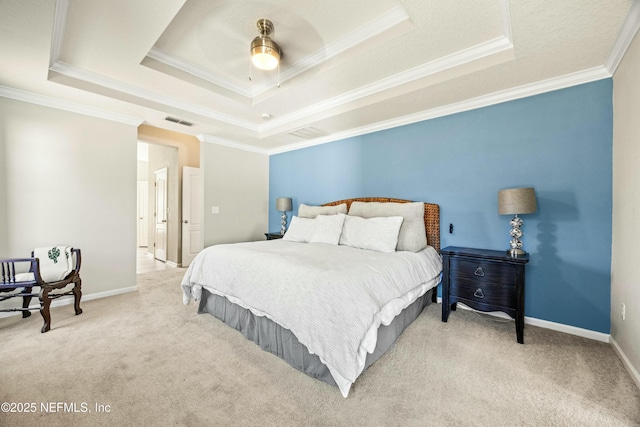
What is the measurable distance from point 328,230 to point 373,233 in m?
0.62

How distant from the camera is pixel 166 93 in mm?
3150

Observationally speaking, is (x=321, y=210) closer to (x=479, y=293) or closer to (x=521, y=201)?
(x=479, y=293)

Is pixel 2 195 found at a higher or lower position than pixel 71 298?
higher

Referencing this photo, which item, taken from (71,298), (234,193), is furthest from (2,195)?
(234,193)

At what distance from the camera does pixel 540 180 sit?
2.62 metres

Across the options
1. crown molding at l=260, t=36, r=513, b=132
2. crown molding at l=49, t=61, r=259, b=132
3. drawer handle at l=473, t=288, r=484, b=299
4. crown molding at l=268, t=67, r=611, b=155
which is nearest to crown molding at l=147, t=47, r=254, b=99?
crown molding at l=49, t=61, r=259, b=132

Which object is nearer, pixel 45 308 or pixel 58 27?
pixel 58 27

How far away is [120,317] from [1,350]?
31.9 inches

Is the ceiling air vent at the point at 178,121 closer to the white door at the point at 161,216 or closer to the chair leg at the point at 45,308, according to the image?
the white door at the point at 161,216

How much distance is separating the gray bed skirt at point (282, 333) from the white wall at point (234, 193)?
2.11 meters

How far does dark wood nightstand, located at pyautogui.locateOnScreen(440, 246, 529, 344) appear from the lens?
231 centimetres

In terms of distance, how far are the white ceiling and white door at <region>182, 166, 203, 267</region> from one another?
1.90 meters

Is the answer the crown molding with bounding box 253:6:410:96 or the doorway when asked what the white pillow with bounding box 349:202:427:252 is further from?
the doorway

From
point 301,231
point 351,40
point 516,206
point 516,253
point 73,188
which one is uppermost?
point 351,40
